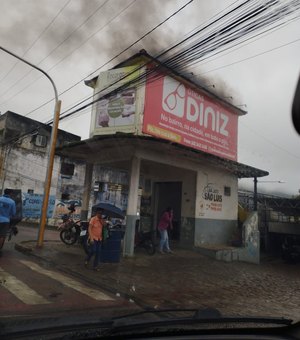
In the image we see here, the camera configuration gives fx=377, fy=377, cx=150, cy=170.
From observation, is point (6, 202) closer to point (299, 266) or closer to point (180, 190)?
point (180, 190)

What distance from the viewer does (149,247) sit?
1339 centimetres

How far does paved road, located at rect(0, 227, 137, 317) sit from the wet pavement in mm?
433

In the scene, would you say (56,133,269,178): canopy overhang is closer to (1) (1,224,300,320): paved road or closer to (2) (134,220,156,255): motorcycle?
(2) (134,220,156,255): motorcycle

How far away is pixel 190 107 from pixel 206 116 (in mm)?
1102

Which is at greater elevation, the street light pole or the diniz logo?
the diniz logo

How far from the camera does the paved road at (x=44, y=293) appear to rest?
19.9ft

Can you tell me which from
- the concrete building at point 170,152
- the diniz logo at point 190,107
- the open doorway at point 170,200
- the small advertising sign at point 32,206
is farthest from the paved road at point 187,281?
the small advertising sign at point 32,206

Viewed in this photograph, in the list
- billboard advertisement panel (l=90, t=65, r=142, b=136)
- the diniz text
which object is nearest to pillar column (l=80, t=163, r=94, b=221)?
billboard advertisement panel (l=90, t=65, r=142, b=136)

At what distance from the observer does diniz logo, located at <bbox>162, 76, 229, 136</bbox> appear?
15391 mm

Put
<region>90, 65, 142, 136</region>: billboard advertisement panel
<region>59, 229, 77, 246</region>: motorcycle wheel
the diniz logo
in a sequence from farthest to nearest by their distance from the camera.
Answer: the diniz logo
<region>90, 65, 142, 136</region>: billboard advertisement panel
<region>59, 229, 77, 246</region>: motorcycle wheel

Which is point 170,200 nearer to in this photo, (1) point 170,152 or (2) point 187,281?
(1) point 170,152

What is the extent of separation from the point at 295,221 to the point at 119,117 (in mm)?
10447

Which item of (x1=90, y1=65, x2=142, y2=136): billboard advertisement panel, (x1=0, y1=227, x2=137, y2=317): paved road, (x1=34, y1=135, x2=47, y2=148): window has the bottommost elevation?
(x1=0, y1=227, x2=137, y2=317): paved road

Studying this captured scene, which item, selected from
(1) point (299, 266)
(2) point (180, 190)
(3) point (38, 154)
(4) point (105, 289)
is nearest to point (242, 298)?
(4) point (105, 289)
